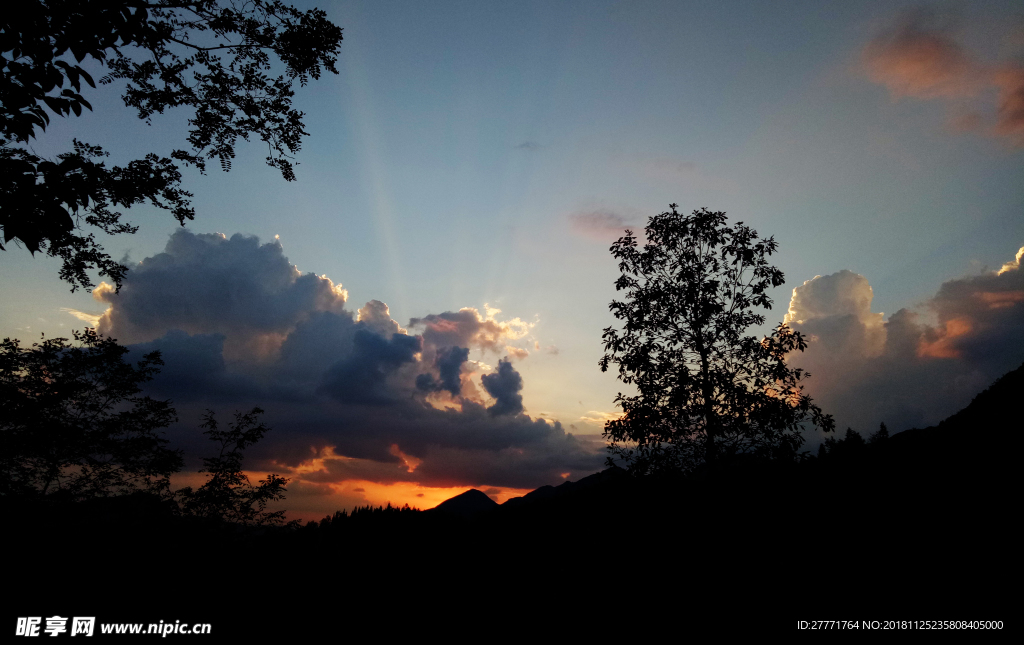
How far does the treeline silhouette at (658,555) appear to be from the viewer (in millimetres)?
6207

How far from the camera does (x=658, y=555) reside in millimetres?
8188

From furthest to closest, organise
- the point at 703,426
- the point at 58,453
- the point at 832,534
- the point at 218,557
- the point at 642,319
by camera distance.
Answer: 1. the point at 58,453
2. the point at 642,319
3. the point at 703,426
4. the point at 218,557
5. the point at 832,534

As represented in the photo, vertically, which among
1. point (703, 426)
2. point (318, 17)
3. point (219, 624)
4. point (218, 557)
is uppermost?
point (318, 17)

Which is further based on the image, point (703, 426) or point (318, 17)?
point (703, 426)

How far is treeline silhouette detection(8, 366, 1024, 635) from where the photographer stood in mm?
6207

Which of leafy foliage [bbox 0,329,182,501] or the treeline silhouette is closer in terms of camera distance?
the treeline silhouette

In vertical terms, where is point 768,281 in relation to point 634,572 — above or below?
above

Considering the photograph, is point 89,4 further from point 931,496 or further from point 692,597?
point 931,496

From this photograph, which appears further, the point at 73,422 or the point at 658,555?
the point at 73,422

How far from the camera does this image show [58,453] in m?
25.5

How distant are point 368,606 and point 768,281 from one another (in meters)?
16.7

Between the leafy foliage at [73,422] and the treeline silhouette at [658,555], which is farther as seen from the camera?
the leafy foliage at [73,422]

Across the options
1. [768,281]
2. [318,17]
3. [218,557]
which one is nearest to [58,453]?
[218,557]

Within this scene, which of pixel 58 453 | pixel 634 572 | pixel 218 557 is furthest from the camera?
pixel 58 453
